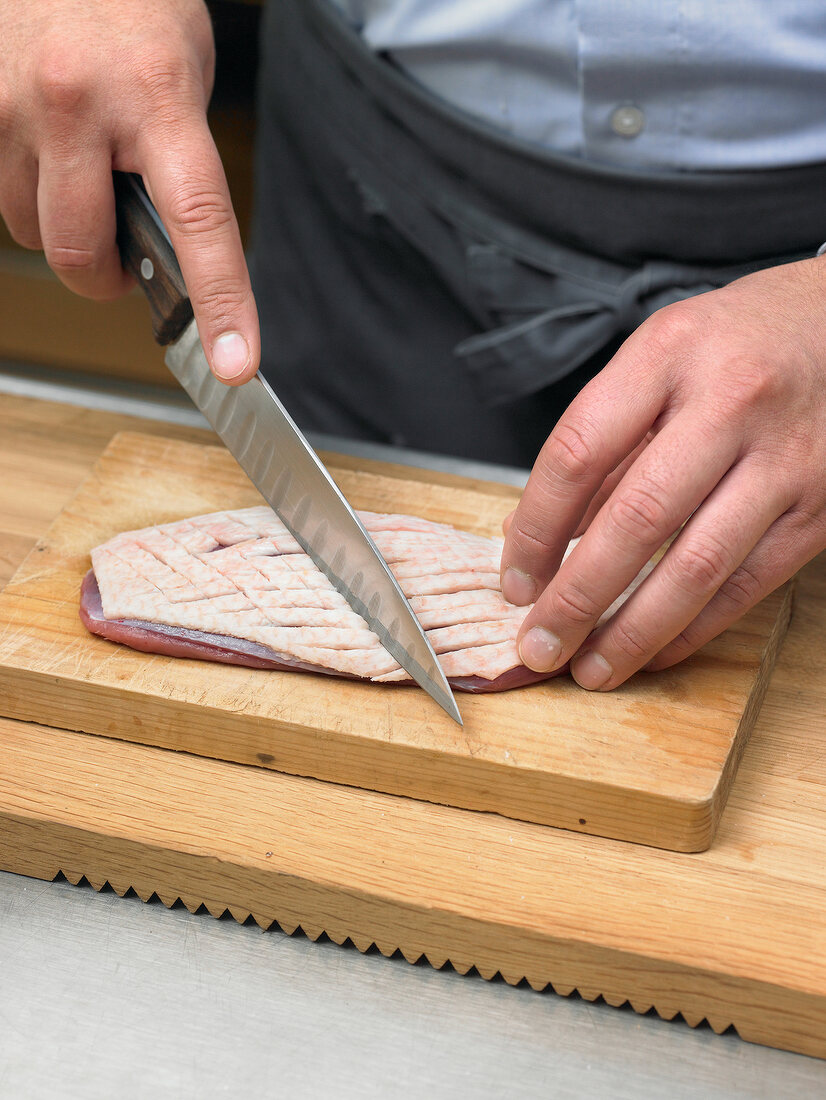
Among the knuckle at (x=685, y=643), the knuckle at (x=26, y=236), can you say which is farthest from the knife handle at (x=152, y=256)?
the knuckle at (x=685, y=643)

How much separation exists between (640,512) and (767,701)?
0.56 meters

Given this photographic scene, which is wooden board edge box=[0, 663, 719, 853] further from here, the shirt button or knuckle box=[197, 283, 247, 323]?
the shirt button

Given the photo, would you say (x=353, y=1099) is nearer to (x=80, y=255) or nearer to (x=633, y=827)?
(x=633, y=827)

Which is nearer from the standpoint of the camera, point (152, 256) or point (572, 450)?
point (572, 450)

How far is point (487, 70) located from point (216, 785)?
1.72 metres

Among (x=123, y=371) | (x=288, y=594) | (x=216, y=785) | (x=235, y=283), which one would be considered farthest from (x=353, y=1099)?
(x=123, y=371)

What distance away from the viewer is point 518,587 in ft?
6.14

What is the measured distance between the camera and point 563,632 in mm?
1749

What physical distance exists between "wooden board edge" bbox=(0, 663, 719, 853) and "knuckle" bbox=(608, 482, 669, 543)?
403 mm

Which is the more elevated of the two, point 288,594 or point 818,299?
point 818,299

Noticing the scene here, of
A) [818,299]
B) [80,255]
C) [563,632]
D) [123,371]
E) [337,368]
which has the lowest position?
[123,371]

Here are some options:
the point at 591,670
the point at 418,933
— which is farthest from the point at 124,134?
the point at 418,933

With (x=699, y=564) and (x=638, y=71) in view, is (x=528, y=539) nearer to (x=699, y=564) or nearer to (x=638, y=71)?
(x=699, y=564)

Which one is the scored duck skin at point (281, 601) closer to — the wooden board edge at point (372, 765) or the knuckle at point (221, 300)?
the wooden board edge at point (372, 765)
